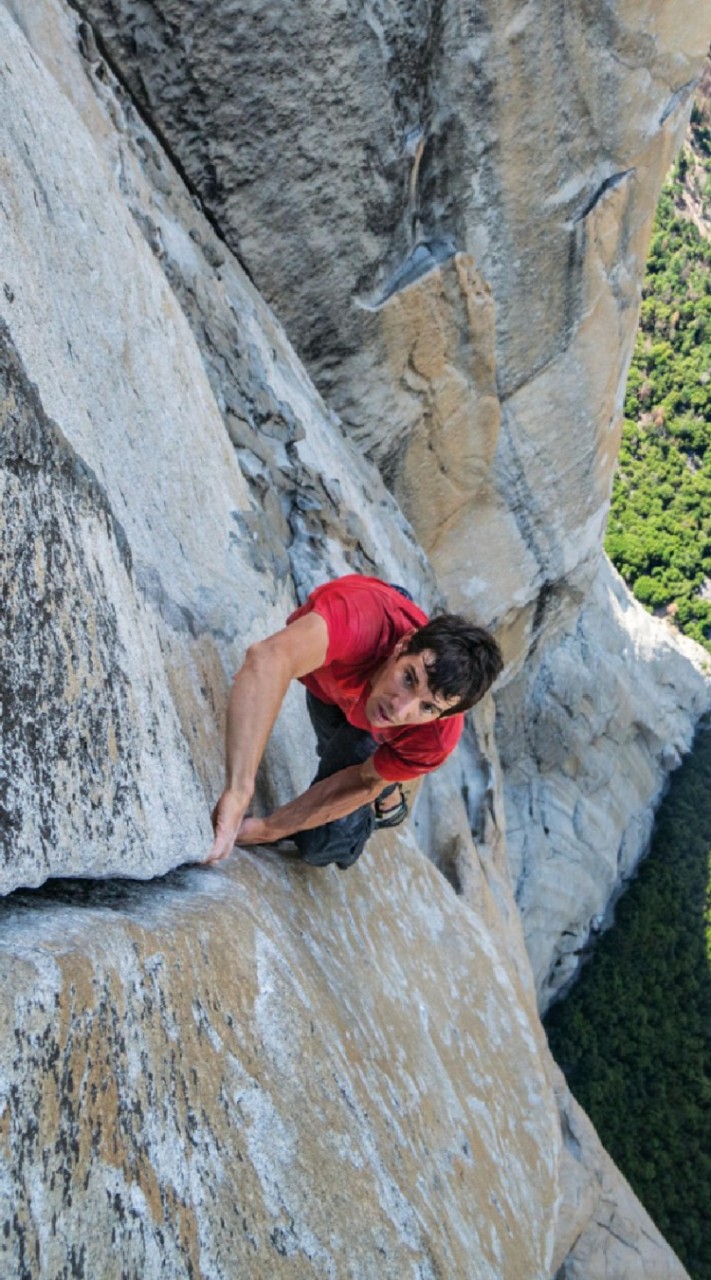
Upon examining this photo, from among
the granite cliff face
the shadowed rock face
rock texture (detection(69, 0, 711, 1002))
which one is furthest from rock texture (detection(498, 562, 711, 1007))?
the shadowed rock face

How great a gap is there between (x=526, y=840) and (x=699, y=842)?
12.5 ft

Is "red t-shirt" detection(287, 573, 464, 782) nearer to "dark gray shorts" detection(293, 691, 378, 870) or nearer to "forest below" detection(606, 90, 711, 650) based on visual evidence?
"dark gray shorts" detection(293, 691, 378, 870)

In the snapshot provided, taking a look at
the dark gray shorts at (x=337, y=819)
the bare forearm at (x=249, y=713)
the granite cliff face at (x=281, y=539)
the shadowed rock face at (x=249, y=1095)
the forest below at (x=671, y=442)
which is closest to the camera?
the shadowed rock face at (x=249, y=1095)

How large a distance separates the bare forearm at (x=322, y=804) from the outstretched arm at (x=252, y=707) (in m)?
0.37

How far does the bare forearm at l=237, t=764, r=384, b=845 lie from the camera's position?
10.2 ft

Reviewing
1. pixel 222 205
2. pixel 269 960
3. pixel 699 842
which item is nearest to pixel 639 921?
pixel 699 842

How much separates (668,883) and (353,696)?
13037mm

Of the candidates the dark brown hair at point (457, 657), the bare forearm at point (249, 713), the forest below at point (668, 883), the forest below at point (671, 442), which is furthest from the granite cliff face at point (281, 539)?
the forest below at point (671, 442)

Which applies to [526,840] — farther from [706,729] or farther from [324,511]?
[324,511]

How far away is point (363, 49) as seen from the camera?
17.4 ft

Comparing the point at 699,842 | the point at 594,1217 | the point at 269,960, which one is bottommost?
the point at 699,842

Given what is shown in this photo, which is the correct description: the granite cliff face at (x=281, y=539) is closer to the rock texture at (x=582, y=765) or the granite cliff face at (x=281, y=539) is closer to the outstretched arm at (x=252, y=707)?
the outstretched arm at (x=252, y=707)

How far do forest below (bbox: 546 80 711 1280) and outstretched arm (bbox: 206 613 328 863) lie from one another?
1178cm

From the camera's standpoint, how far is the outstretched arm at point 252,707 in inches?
106
